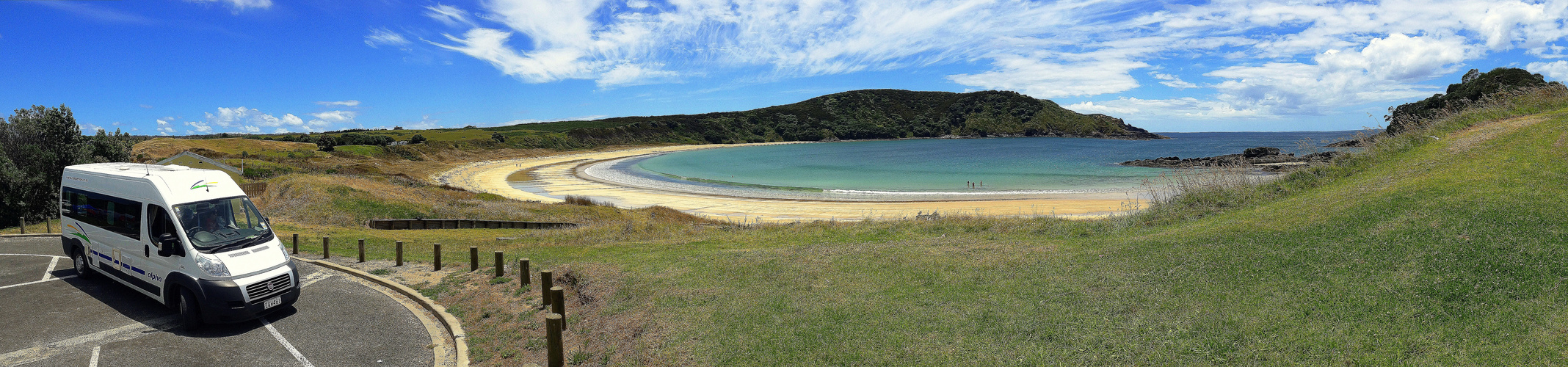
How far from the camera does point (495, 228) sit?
27.9m

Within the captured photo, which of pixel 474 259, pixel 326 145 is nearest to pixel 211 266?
pixel 474 259

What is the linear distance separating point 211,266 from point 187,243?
64 cm

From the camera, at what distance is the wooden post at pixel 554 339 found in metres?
7.88

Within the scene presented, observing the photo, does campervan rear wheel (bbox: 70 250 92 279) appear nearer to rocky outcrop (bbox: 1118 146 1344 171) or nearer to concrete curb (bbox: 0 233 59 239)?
concrete curb (bbox: 0 233 59 239)

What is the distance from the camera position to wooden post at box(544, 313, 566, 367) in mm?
7883

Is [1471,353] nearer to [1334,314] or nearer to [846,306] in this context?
[1334,314]

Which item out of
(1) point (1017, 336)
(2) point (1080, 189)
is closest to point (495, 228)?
(1) point (1017, 336)

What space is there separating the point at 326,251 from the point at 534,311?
9161 mm

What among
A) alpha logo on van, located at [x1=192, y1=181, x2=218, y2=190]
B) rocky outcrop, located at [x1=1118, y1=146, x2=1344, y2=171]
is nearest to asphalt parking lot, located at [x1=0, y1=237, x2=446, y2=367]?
alpha logo on van, located at [x1=192, y1=181, x2=218, y2=190]

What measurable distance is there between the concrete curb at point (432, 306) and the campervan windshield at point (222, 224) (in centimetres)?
251

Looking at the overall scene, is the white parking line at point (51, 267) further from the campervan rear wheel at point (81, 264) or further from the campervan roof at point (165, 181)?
the campervan roof at point (165, 181)

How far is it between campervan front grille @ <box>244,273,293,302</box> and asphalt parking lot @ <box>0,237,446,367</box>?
0.54 m

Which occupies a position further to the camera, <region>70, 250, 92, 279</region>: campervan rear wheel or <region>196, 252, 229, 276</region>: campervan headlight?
<region>70, 250, 92, 279</region>: campervan rear wheel

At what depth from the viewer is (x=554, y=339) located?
26.5ft
